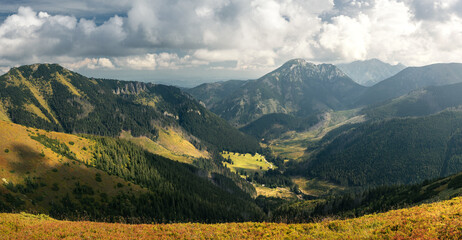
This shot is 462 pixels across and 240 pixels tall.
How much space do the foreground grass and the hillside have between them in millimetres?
23409

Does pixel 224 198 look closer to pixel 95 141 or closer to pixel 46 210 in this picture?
pixel 95 141

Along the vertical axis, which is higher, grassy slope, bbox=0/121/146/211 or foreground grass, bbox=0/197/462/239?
foreground grass, bbox=0/197/462/239

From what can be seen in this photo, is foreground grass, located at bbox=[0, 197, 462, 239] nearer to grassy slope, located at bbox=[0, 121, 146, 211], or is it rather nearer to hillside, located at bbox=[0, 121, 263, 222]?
hillside, located at bbox=[0, 121, 263, 222]

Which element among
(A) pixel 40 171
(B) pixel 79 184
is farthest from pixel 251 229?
(A) pixel 40 171

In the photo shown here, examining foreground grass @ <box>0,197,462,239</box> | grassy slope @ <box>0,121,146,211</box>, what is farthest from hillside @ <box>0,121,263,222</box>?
foreground grass @ <box>0,197,462,239</box>

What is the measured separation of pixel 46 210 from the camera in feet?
226

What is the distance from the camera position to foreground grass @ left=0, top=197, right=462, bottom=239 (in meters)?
23.4

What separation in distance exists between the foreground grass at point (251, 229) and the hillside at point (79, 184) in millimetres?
23409

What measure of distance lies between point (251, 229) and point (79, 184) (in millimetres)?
84362

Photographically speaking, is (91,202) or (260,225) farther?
(91,202)

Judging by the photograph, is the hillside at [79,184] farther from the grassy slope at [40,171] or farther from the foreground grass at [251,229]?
the foreground grass at [251,229]

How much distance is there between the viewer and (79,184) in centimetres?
8625

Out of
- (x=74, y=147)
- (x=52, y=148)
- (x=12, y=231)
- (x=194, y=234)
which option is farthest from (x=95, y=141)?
(x=194, y=234)

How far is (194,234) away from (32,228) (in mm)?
20796
